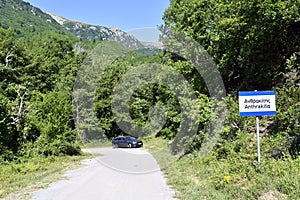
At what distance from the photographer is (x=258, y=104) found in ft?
25.5

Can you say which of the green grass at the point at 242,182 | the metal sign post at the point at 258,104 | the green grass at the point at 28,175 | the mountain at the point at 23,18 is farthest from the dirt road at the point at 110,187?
the mountain at the point at 23,18

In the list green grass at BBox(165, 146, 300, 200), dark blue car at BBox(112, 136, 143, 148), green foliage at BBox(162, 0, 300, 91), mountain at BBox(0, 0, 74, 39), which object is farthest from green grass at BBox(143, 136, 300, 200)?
mountain at BBox(0, 0, 74, 39)

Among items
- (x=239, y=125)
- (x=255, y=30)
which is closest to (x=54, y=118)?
(x=239, y=125)

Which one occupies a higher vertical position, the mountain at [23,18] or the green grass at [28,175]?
the mountain at [23,18]

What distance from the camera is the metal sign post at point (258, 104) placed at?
7699 millimetres

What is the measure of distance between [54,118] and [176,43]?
8730 mm

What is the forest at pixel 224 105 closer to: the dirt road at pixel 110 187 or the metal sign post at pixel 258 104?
the dirt road at pixel 110 187

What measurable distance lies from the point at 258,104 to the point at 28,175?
977 centimetres

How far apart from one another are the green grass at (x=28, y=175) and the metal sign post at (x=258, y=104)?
6482 millimetres

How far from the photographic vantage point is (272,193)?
6340 millimetres

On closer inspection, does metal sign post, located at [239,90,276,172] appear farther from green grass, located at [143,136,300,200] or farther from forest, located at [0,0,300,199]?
forest, located at [0,0,300,199]

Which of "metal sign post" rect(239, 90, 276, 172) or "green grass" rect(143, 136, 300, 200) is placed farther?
"metal sign post" rect(239, 90, 276, 172)

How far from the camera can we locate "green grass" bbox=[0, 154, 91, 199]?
Answer: 30.4ft

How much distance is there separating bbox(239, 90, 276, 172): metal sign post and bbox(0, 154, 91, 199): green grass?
21.3ft
